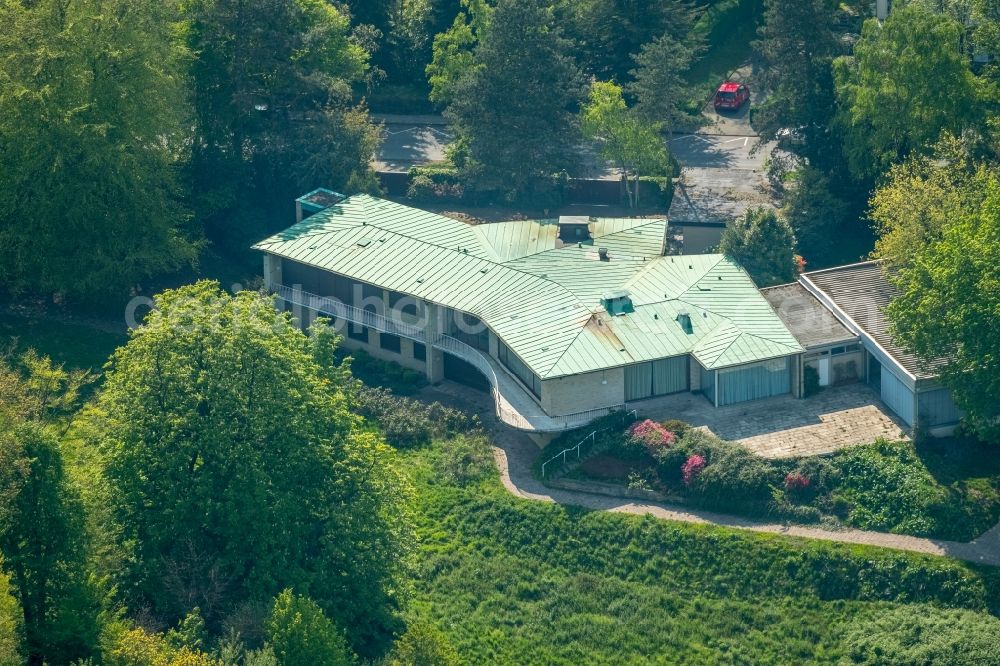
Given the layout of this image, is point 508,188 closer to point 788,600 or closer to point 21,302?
point 21,302

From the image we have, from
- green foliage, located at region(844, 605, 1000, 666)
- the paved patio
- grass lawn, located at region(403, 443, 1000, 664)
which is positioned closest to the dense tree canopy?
the paved patio

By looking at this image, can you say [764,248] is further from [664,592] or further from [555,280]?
[664,592]

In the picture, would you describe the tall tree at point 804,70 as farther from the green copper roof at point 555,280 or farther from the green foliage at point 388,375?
the green foliage at point 388,375

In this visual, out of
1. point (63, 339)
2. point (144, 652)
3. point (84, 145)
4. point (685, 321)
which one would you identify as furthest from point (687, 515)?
point (84, 145)

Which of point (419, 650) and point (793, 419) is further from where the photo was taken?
point (793, 419)

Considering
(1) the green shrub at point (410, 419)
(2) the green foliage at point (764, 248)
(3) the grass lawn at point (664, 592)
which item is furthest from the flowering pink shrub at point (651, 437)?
(2) the green foliage at point (764, 248)

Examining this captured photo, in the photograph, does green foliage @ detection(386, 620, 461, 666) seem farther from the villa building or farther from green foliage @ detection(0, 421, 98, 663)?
the villa building

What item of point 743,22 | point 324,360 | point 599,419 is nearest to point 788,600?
point 599,419
